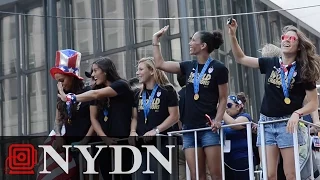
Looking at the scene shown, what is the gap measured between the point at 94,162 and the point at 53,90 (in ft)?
4.37

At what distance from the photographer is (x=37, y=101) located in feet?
19.0

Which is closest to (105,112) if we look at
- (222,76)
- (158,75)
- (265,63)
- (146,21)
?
(158,75)

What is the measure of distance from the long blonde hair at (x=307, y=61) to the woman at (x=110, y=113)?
1.38 meters

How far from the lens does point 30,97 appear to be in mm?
5832

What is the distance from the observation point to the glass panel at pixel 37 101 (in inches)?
223

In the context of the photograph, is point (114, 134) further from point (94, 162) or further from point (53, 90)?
point (53, 90)

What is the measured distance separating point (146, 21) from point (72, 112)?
5.85 feet

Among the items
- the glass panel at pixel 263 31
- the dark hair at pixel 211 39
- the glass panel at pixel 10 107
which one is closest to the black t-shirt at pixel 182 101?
A: the dark hair at pixel 211 39

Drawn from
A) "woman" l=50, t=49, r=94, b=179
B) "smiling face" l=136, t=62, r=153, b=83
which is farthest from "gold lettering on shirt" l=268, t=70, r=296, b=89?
"woman" l=50, t=49, r=94, b=179

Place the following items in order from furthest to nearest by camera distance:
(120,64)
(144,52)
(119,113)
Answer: (144,52) → (120,64) → (119,113)

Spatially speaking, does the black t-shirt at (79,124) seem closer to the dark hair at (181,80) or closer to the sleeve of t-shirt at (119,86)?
the sleeve of t-shirt at (119,86)

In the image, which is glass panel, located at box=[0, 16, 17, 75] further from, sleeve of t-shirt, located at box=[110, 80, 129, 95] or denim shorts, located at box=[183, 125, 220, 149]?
denim shorts, located at box=[183, 125, 220, 149]

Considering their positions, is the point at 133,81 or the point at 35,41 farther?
the point at 35,41

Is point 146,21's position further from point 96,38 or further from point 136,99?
point 136,99
